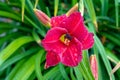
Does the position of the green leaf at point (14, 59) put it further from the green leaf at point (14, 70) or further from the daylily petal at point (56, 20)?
the daylily petal at point (56, 20)

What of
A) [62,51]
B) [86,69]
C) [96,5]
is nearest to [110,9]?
[96,5]

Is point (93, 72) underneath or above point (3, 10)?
underneath

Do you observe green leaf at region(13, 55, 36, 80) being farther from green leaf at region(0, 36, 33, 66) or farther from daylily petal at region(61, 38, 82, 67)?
daylily petal at region(61, 38, 82, 67)

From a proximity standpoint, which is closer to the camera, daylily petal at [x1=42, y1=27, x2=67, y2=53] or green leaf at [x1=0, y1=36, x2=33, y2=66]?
daylily petal at [x1=42, y1=27, x2=67, y2=53]

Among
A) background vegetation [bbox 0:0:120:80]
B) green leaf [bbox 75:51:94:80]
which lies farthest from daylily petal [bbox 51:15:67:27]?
background vegetation [bbox 0:0:120:80]

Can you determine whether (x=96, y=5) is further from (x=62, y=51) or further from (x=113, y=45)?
(x=62, y=51)

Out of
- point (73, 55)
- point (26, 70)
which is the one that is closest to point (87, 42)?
point (73, 55)

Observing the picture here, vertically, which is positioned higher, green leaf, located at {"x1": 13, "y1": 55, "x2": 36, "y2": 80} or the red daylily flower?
the red daylily flower

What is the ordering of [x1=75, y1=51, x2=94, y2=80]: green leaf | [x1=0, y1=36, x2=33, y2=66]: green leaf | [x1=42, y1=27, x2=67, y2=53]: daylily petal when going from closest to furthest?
[x1=42, y1=27, x2=67, y2=53]: daylily petal, [x1=75, y1=51, x2=94, y2=80]: green leaf, [x1=0, y1=36, x2=33, y2=66]: green leaf
